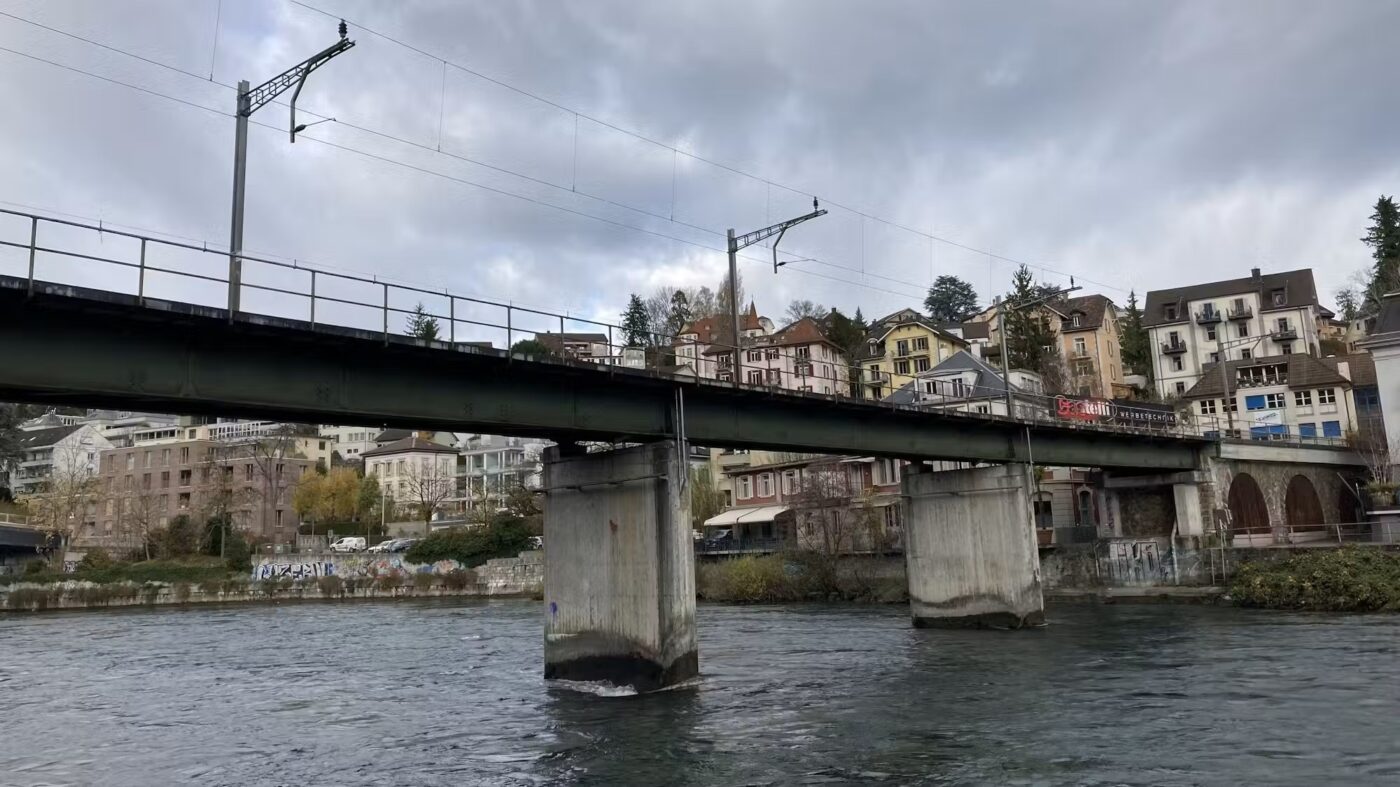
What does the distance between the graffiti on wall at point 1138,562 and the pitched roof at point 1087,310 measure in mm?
64195

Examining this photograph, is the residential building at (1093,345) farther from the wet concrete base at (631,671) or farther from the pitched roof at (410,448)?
the wet concrete base at (631,671)

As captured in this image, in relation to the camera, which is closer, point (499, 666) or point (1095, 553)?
point (499, 666)

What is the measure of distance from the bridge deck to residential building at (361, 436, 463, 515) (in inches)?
3965

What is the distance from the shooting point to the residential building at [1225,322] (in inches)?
4171

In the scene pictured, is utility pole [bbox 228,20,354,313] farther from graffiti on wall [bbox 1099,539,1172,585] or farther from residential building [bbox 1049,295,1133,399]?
residential building [bbox 1049,295,1133,399]

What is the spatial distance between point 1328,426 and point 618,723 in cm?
8347

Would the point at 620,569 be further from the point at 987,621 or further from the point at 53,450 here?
the point at 53,450

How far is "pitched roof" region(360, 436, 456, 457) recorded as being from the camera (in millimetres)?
139125

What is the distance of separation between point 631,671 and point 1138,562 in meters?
39.7

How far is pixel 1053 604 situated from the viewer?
5491 centimetres

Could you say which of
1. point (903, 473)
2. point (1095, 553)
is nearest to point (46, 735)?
point (903, 473)

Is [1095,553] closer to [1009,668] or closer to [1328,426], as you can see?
[1009,668]

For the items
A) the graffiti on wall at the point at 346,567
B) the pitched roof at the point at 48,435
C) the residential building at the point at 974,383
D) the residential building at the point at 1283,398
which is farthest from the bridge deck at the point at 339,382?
the pitched roof at the point at 48,435

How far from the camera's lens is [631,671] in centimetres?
2762
